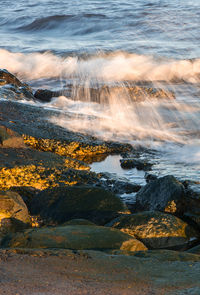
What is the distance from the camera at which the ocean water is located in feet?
20.9

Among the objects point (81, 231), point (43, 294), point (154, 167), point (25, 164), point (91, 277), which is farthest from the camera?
point (154, 167)

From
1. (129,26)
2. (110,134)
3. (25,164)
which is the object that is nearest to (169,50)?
(129,26)

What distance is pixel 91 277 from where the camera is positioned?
207cm

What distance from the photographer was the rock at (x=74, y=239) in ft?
8.43

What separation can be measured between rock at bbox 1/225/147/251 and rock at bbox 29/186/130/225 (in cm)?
70

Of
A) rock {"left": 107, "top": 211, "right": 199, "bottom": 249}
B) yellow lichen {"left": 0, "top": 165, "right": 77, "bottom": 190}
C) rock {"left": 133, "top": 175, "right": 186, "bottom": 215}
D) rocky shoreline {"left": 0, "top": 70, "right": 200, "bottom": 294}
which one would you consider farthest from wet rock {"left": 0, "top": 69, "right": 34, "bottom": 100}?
rock {"left": 107, "top": 211, "right": 199, "bottom": 249}

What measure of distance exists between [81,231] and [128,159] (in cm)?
261

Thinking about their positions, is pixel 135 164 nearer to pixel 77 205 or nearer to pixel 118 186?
pixel 118 186

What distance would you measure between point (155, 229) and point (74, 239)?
812mm

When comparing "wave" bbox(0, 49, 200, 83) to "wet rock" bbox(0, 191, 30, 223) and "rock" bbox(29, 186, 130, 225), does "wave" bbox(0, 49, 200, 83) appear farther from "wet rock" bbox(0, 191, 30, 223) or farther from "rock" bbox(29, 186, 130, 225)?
"wet rock" bbox(0, 191, 30, 223)

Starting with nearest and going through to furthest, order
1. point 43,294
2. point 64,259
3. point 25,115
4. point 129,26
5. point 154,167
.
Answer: point 43,294 → point 64,259 → point 154,167 → point 25,115 → point 129,26

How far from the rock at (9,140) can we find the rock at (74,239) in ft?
6.49

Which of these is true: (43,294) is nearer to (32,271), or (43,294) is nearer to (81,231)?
(32,271)

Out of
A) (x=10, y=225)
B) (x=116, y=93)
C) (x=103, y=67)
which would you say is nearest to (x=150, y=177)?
(x=10, y=225)
